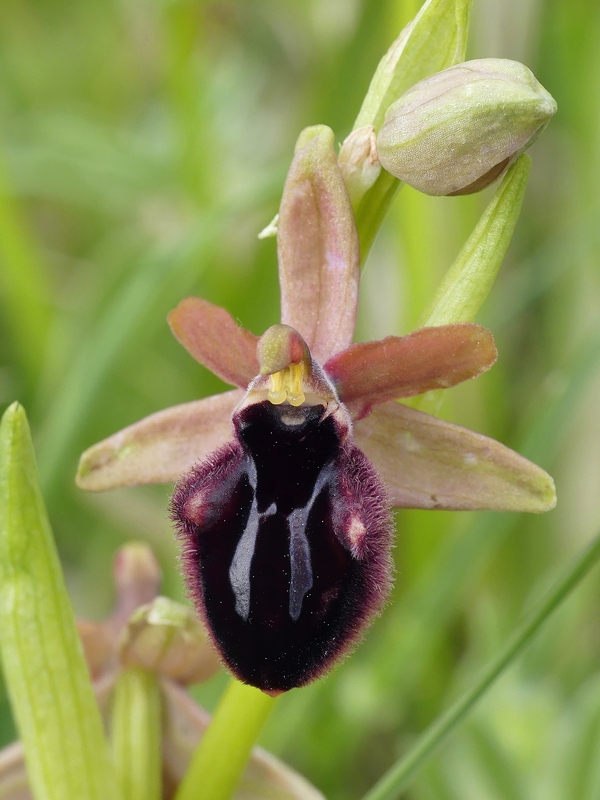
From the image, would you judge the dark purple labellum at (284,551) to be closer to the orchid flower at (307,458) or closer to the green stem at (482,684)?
the orchid flower at (307,458)

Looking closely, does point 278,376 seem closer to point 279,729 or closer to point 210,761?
point 210,761

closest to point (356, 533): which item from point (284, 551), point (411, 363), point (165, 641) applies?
point (284, 551)

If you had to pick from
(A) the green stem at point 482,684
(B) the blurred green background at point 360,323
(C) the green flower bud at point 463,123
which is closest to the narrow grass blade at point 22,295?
(B) the blurred green background at point 360,323

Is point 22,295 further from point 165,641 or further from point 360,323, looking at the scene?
point 165,641

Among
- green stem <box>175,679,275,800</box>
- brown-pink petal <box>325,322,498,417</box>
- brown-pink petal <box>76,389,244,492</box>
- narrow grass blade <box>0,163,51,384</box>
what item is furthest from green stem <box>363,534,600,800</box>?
narrow grass blade <box>0,163,51,384</box>

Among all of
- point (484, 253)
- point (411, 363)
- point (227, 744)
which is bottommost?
point (227, 744)

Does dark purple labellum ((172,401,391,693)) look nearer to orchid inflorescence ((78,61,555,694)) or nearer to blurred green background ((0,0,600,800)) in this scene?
orchid inflorescence ((78,61,555,694))
